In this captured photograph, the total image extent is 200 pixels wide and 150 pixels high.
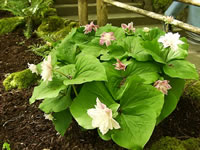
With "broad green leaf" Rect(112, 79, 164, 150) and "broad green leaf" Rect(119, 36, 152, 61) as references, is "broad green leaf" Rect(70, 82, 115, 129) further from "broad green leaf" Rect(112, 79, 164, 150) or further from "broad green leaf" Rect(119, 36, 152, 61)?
"broad green leaf" Rect(119, 36, 152, 61)

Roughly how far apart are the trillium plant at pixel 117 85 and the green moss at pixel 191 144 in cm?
32

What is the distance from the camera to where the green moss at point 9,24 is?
12.9 ft

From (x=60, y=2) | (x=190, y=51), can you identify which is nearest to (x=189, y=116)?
(x=190, y=51)

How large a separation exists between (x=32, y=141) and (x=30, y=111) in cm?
37

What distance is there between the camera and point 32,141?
1729 millimetres

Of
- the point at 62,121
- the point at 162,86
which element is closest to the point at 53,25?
the point at 62,121

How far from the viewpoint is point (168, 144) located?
5.30ft

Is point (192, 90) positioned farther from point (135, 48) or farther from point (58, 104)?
point (58, 104)

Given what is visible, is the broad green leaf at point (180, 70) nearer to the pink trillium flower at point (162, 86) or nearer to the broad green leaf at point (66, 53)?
the pink trillium flower at point (162, 86)

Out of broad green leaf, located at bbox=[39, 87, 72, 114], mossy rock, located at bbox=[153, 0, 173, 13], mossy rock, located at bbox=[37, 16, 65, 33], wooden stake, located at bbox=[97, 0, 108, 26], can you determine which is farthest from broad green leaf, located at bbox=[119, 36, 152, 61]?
mossy rock, located at bbox=[153, 0, 173, 13]

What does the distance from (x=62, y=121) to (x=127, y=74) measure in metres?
0.57

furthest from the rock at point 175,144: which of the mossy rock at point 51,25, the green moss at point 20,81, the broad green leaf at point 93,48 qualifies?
the mossy rock at point 51,25

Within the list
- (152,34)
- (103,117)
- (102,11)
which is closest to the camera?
(103,117)

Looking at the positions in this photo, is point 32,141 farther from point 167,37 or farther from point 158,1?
point 158,1
